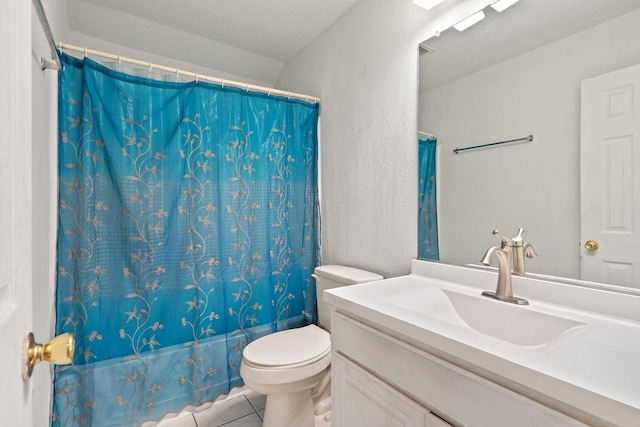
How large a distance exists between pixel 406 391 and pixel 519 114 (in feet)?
3.46

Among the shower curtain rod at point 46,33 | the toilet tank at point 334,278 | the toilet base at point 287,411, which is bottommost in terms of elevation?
the toilet base at point 287,411

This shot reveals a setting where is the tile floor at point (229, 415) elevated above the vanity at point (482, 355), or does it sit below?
below

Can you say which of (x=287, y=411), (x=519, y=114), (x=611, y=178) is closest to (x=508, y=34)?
(x=519, y=114)

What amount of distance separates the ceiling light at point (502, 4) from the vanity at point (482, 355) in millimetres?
1052

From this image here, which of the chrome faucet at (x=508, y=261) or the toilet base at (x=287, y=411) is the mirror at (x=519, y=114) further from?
the toilet base at (x=287, y=411)

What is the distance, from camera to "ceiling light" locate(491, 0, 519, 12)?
1147mm

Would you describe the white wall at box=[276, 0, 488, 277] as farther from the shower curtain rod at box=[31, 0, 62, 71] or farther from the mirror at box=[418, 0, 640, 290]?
the shower curtain rod at box=[31, 0, 62, 71]

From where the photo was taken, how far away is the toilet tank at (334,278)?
1581mm

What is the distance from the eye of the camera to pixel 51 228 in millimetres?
1371

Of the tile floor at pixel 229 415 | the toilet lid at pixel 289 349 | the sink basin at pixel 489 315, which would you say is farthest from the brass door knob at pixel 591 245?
the tile floor at pixel 229 415

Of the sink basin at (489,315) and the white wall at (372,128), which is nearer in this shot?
the sink basin at (489,315)

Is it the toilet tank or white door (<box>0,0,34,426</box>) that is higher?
white door (<box>0,0,34,426</box>)

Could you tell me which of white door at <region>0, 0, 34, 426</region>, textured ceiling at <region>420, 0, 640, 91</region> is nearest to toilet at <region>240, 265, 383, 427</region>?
white door at <region>0, 0, 34, 426</region>

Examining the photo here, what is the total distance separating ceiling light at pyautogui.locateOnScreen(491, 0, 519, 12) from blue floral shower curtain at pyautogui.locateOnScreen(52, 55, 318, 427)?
1.21 metres
